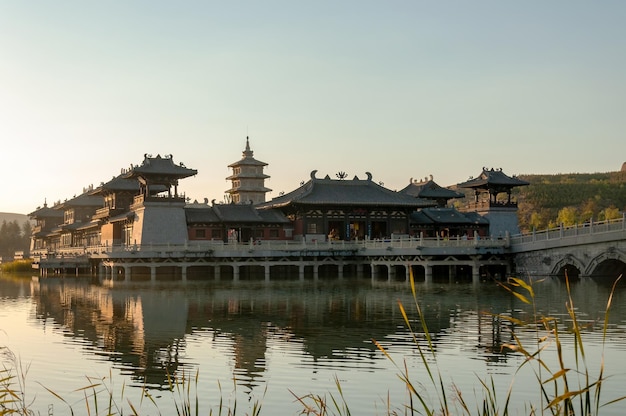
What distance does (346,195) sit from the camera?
62.0 metres

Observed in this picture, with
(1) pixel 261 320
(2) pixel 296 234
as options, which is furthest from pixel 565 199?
(1) pixel 261 320

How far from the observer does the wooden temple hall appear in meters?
49.1

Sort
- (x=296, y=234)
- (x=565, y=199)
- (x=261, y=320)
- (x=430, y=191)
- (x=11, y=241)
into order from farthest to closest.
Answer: (x=11, y=241), (x=565, y=199), (x=430, y=191), (x=296, y=234), (x=261, y=320)

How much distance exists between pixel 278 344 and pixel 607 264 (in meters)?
26.4

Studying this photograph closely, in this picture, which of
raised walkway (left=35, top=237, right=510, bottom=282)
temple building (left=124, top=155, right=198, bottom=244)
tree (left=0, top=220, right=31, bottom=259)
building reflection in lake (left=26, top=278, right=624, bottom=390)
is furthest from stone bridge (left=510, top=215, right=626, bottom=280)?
tree (left=0, top=220, right=31, bottom=259)

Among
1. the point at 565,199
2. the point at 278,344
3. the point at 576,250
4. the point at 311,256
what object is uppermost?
the point at 565,199

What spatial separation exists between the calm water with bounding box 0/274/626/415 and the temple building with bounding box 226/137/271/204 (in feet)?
167

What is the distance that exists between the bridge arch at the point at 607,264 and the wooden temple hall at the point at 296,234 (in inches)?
258

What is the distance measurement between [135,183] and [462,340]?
52886mm

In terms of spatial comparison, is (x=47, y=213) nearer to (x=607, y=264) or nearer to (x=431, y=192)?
(x=431, y=192)

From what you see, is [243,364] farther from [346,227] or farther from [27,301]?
[346,227]

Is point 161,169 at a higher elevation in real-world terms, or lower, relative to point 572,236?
higher

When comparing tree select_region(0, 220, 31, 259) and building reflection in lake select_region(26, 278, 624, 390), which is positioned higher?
tree select_region(0, 220, 31, 259)

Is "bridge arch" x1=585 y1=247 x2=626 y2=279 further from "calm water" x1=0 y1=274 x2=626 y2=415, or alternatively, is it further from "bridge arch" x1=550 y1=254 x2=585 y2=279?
"calm water" x1=0 y1=274 x2=626 y2=415
